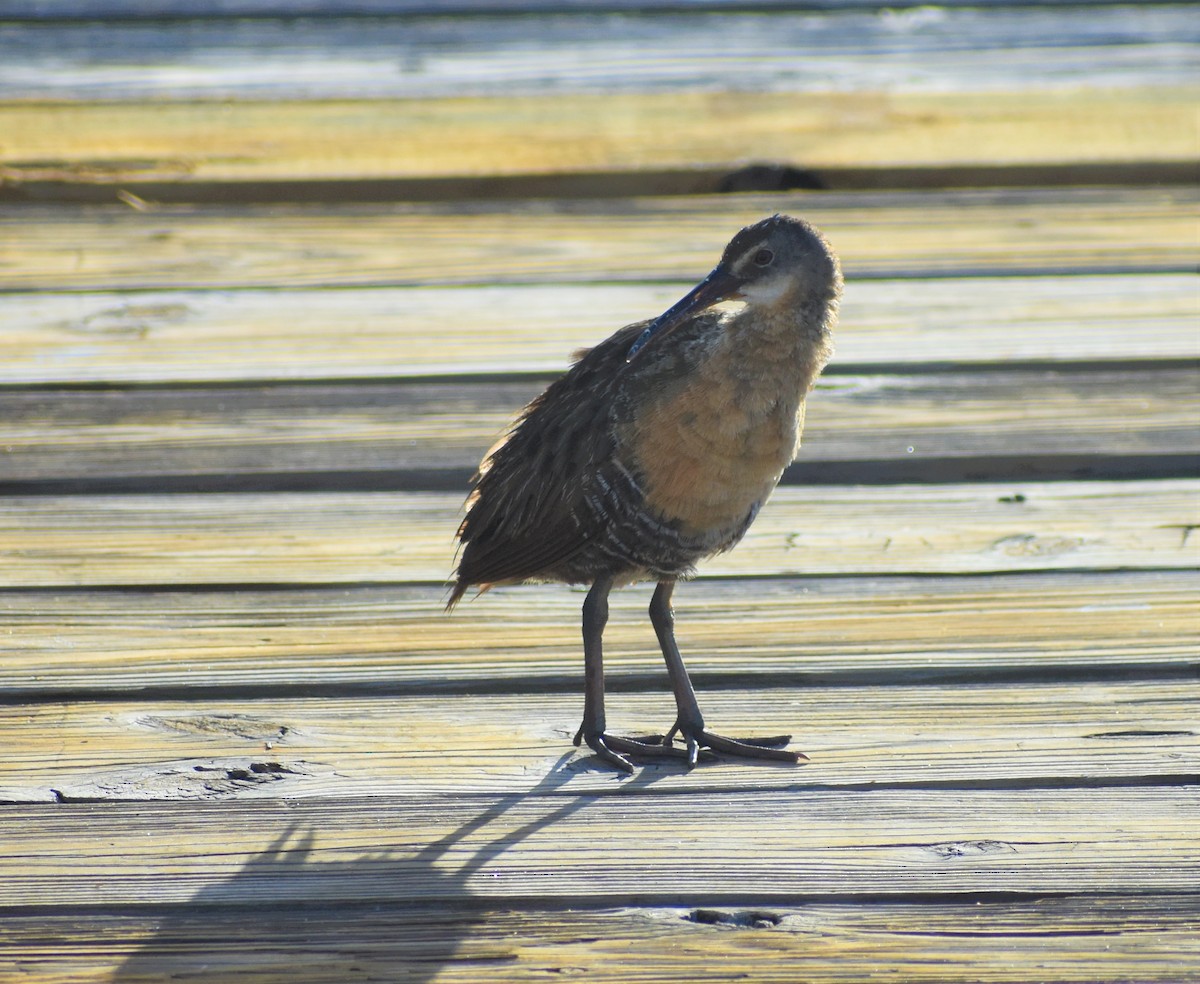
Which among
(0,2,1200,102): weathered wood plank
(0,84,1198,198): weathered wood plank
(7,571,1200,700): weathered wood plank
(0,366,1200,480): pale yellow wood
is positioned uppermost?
(0,2,1200,102): weathered wood plank

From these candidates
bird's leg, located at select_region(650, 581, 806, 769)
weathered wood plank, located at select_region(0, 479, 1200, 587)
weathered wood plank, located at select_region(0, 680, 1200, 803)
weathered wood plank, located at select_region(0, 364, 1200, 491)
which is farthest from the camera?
weathered wood plank, located at select_region(0, 364, 1200, 491)

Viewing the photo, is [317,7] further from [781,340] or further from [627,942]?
[627,942]

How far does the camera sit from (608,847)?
2.70m

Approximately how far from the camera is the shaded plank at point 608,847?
8.48 ft

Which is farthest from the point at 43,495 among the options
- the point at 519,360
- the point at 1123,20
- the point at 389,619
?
the point at 1123,20

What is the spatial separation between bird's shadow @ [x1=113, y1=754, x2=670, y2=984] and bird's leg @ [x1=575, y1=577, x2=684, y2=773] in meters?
0.31

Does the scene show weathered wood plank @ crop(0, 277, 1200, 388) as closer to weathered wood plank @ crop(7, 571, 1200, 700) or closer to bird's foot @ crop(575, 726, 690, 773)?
weathered wood plank @ crop(7, 571, 1200, 700)

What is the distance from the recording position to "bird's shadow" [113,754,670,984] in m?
2.41

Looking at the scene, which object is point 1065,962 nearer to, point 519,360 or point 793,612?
point 793,612

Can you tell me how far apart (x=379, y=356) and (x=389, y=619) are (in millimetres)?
1383

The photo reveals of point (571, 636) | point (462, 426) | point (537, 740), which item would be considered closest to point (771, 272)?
point (571, 636)

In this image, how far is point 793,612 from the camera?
3.55 m

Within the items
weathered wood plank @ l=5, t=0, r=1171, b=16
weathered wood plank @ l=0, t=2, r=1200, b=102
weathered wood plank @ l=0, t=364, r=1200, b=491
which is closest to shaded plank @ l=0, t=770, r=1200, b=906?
weathered wood plank @ l=0, t=364, r=1200, b=491

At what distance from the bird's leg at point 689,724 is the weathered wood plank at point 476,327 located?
5.21ft
